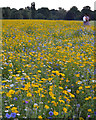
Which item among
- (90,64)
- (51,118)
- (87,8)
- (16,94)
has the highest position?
(87,8)

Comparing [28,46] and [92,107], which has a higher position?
[28,46]

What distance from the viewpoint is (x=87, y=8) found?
64312mm

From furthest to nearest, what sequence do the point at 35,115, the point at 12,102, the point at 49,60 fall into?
1. the point at 49,60
2. the point at 12,102
3. the point at 35,115

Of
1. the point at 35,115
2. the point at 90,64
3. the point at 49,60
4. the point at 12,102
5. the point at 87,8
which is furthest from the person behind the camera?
the point at 87,8

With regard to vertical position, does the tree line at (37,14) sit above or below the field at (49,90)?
above

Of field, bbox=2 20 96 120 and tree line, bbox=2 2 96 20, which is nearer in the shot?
field, bbox=2 20 96 120

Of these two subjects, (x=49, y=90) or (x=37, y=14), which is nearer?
(x=49, y=90)

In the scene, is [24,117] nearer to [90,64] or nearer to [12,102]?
[12,102]

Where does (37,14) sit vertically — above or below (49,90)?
above

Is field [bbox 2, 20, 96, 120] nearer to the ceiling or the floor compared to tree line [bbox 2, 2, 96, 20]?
nearer to the floor

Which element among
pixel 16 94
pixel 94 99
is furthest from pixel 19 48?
pixel 94 99

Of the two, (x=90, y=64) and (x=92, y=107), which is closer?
(x=92, y=107)

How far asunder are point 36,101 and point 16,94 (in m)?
0.42

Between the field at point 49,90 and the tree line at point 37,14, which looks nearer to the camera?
the field at point 49,90
